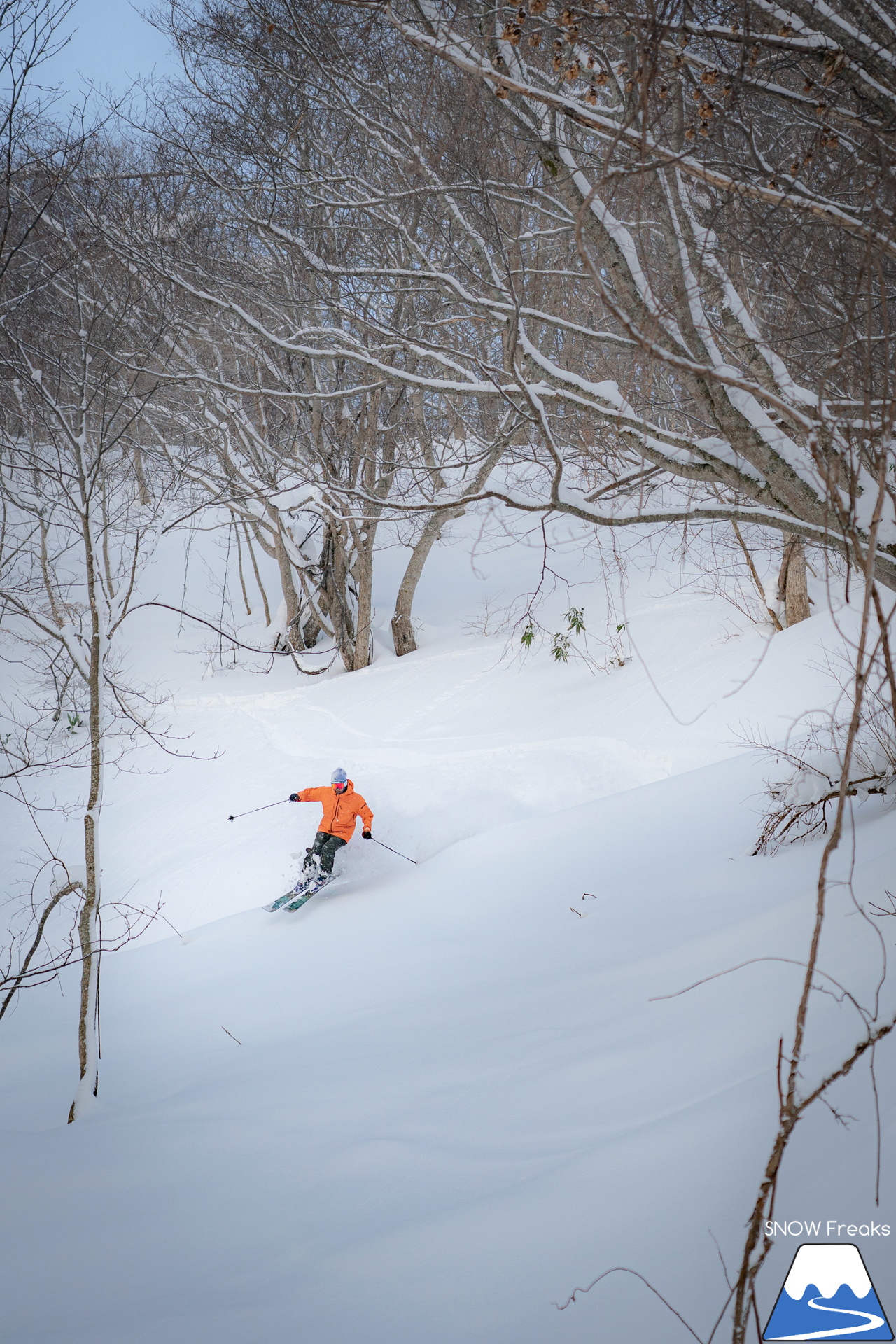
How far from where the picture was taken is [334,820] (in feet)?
22.7

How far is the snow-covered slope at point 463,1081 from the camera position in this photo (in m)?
1.58

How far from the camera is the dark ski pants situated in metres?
6.70

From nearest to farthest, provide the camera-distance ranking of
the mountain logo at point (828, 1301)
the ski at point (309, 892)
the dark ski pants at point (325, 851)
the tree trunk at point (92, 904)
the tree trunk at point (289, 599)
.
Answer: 1. the mountain logo at point (828, 1301)
2. the tree trunk at point (92, 904)
3. the ski at point (309, 892)
4. the dark ski pants at point (325, 851)
5. the tree trunk at point (289, 599)

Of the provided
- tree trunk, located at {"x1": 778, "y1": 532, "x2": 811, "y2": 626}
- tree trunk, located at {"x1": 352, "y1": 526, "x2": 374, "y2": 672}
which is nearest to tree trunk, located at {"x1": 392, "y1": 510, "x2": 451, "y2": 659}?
tree trunk, located at {"x1": 352, "y1": 526, "x2": 374, "y2": 672}

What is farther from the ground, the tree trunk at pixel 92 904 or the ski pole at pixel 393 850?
the tree trunk at pixel 92 904

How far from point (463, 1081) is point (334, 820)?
450 centimetres

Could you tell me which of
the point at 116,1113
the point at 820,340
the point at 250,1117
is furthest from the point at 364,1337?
the point at 820,340

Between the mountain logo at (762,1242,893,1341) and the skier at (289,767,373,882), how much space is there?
18.4 feet

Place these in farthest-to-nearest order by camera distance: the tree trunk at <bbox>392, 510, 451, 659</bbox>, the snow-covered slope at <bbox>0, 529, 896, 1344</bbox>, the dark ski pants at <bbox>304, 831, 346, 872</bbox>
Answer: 1. the tree trunk at <bbox>392, 510, 451, 659</bbox>
2. the dark ski pants at <bbox>304, 831, 346, 872</bbox>
3. the snow-covered slope at <bbox>0, 529, 896, 1344</bbox>

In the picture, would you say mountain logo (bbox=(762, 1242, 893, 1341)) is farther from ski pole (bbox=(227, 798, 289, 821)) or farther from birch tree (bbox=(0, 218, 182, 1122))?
ski pole (bbox=(227, 798, 289, 821))

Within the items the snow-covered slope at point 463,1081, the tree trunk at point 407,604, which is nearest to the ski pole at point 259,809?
the snow-covered slope at point 463,1081

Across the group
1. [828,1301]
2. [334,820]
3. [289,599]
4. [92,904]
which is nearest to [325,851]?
[334,820]

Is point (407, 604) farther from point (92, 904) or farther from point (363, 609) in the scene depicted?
point (92, 904)

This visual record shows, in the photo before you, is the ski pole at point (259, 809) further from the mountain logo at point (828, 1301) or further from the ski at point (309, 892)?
the mountain logo at point (828, 1301)
